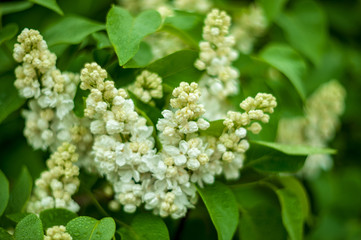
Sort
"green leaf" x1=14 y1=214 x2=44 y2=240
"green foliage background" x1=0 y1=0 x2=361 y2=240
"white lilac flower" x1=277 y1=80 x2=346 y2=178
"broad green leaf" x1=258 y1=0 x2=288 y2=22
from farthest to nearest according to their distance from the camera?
"white lilac flower" x1=277 y1=80 x2=346 y2=178 < "broad green leaf" x1=258 y1=0 x2=288 y2=22 < "green foliage background" x1=0 y1=0 x2=361 y2=240 < "green leaf" x1=14 y1=214 x2=44 y2=240

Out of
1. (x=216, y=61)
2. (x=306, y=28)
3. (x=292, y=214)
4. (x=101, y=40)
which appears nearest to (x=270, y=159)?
(x=292, y=214)

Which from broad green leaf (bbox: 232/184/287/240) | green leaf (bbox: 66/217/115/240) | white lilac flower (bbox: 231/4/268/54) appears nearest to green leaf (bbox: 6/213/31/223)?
green leaf (bbox: 66/217/115/240)

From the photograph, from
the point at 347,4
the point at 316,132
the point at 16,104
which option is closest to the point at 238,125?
the point at 16,104

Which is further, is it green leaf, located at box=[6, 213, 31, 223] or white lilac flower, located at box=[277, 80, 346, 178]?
white lilac flower, located at box=[277, 80, 346, 178]

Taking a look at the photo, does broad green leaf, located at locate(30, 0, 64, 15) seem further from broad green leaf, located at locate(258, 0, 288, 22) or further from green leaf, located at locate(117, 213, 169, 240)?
broad green leaf, located at locate(258, 0, 288, 22)

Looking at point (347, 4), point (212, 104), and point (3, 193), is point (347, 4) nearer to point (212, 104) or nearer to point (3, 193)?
point (212, 104)

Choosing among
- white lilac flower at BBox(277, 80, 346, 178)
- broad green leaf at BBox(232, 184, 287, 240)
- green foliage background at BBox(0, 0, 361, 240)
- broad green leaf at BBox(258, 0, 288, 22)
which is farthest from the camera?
white lilac flower at BBox(277, 80, 346, 178)

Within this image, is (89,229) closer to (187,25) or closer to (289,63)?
(187,25)

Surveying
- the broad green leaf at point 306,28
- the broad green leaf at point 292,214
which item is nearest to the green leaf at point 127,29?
the broad green leaf at point 292,214
